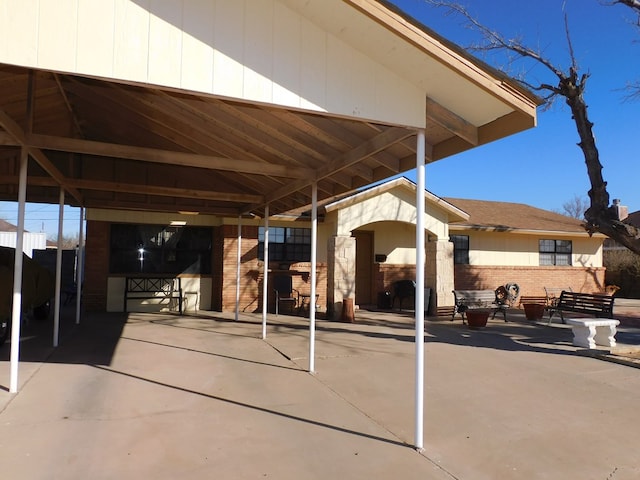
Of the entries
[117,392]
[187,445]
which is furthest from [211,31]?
[117,392]

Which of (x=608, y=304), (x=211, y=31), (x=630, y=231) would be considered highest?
(x=211, y=31)

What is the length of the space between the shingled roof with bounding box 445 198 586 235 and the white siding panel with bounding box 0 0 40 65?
1439 centimetres

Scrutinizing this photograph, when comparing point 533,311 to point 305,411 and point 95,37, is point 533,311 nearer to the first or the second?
point 305,411

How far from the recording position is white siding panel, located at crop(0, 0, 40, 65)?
3156mm

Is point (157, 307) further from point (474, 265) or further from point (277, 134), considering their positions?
point (474, 265)

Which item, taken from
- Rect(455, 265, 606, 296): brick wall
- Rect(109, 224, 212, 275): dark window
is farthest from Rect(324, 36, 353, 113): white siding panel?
Rect(455, 265, 606, 296): brick wall

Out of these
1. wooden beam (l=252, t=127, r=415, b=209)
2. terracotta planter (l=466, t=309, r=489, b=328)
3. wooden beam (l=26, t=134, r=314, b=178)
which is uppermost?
wooden beam (l=26, t=134, r=314, b=178)

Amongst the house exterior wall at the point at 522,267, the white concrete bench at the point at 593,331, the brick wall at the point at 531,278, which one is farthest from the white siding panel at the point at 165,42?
the brick wall at the point at 531,278

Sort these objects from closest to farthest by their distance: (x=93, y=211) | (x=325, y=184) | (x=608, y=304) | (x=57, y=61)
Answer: (x=57, y=61) < (x=325, y=184) < (x=608, y=304) < (x=93, y=211)

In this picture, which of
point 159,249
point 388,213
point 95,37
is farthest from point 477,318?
point 95,37

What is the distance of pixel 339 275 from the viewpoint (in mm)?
12844

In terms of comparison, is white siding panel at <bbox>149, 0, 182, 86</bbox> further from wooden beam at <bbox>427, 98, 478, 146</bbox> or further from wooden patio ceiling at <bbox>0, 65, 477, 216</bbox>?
wooden beam at <bbox>427, 98, 478, 146</bbox>

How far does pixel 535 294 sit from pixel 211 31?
17.5m

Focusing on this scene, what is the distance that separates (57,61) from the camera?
3230 mm
